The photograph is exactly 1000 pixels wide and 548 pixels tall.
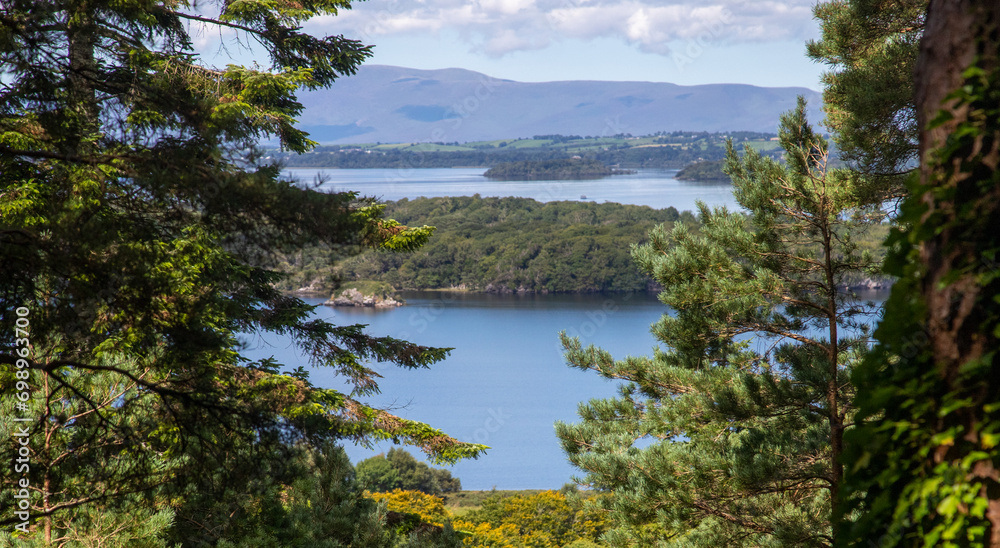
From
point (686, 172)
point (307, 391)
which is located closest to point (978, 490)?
point (307, 391)

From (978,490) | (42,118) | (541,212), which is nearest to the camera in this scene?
(978,490)

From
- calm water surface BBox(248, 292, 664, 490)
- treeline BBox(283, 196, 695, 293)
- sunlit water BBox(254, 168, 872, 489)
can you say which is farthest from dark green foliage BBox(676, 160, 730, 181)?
calm water surface BBox(248, 292, 664, 490)

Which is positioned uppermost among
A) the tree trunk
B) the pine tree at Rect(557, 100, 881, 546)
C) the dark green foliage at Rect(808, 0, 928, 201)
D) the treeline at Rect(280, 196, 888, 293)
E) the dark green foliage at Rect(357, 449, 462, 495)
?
the dark green foliage at Rect(808, 0, 928, 201)

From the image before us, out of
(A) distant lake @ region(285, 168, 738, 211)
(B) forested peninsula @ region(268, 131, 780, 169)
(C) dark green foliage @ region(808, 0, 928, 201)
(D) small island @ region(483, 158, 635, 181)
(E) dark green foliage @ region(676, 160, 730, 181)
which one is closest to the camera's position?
(C) dark green foliage @ region(808, 0, 928, 201)

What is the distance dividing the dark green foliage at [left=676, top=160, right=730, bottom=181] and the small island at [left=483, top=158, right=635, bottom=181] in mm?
18195

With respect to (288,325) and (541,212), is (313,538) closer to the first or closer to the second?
(288,325)

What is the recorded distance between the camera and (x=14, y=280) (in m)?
3.29

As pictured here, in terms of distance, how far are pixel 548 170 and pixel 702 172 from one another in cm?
2995

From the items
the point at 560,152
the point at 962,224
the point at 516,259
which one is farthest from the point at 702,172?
the point at 962,224

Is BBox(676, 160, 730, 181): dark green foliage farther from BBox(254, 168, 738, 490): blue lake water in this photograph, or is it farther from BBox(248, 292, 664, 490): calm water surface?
BBox(248, 292, 664, 490): calm water surface

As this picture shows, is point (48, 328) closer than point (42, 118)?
Yes

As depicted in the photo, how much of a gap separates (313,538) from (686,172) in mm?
103815

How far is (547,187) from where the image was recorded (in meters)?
116

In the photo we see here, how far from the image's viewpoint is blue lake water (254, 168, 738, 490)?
3828 centimetres
